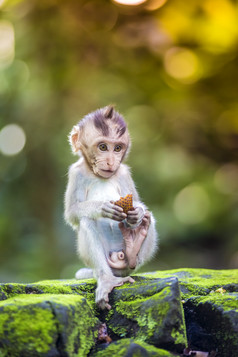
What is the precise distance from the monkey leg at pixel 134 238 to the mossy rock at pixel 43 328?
4.30 ft

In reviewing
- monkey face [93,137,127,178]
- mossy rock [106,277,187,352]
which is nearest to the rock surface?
mossy rock [106,277,187,352]

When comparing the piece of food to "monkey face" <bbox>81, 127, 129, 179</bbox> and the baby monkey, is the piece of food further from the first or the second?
"monkey face" <bbox>81, 127, 129, 179</bbox>

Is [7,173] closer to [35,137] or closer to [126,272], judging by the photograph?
[35,137]

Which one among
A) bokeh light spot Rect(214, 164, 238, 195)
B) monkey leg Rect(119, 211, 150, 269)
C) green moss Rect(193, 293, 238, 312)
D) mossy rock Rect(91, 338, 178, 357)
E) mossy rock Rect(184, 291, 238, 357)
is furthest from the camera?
bokeh light spot Rect(214, 164, 238, 195)

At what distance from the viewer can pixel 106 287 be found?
5.73 metres

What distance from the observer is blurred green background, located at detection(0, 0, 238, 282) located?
28.5ft

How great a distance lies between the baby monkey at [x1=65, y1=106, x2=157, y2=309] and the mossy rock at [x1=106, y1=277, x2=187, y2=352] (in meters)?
0.42

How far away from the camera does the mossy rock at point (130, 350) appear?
460 cm

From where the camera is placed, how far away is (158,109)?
486 inches

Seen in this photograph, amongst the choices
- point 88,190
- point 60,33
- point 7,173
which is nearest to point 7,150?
point 7,173

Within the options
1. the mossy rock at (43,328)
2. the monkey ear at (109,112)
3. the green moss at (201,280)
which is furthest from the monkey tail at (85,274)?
the mossy rock at (43,328)

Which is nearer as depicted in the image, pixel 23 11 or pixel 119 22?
pixel 119 22

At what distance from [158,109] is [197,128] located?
1.02 meters

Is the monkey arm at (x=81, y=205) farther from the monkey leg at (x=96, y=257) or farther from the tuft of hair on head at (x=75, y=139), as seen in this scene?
the tuft of hair on head at (x=75, y=139)
